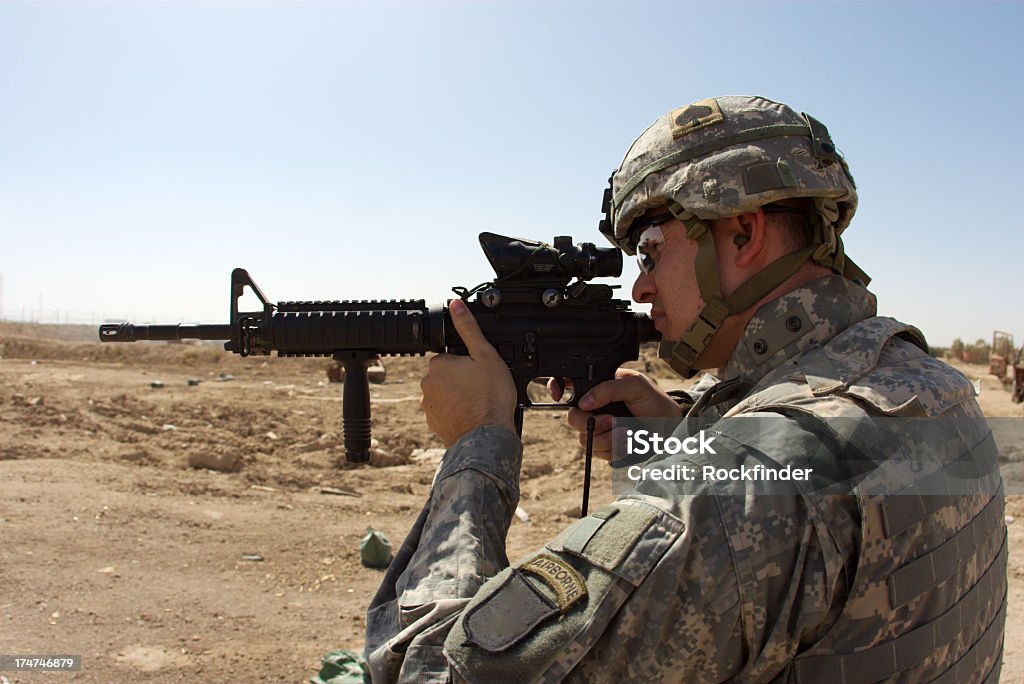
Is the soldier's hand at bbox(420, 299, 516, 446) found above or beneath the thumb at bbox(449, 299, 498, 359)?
beneath

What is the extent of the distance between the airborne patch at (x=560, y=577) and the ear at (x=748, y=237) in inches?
42.5

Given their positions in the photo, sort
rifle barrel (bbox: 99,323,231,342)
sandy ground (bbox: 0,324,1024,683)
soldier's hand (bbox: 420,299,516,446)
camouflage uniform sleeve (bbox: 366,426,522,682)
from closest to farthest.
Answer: camouflage uniform sleeve (bbox: 366,426,522,682) → soldier's hand (bbox: 420,299,516,446) → rifle barrel (bbox: 99,323,231,342) → sandy ground (bbox: 0,324,1024,683)

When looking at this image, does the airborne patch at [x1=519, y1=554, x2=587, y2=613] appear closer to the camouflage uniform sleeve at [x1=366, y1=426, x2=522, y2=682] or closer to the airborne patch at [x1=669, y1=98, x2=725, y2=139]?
the camouflage uniform sleeve at [x1=366, y1=426, x2=522, y2=682]

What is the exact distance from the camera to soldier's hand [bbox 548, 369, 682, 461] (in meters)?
3.42

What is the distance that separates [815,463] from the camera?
1.58m

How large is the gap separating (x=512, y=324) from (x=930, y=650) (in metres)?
2.20

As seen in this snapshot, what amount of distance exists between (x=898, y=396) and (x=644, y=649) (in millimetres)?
840

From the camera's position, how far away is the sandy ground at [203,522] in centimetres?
559

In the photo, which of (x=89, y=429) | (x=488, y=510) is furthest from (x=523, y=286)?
(x=89, y=429)

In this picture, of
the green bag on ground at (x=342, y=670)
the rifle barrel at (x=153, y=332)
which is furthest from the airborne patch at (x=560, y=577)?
the green bag on ground at (x=342, y=670)

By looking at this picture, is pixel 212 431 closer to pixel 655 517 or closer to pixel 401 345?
pixel 401 345

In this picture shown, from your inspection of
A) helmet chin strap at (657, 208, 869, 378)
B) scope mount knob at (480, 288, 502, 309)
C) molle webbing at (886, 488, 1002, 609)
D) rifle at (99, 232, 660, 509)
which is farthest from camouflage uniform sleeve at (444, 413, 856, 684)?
scope mount knob at (480, 288, 502, 309)

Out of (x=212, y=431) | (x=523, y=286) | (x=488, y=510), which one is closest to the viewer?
(x=488, y=510)

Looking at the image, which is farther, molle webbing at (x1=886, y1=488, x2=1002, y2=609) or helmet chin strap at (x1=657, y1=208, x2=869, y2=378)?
helmet chin strap at (x1=657, y1=208, x2=869, y2=378)
